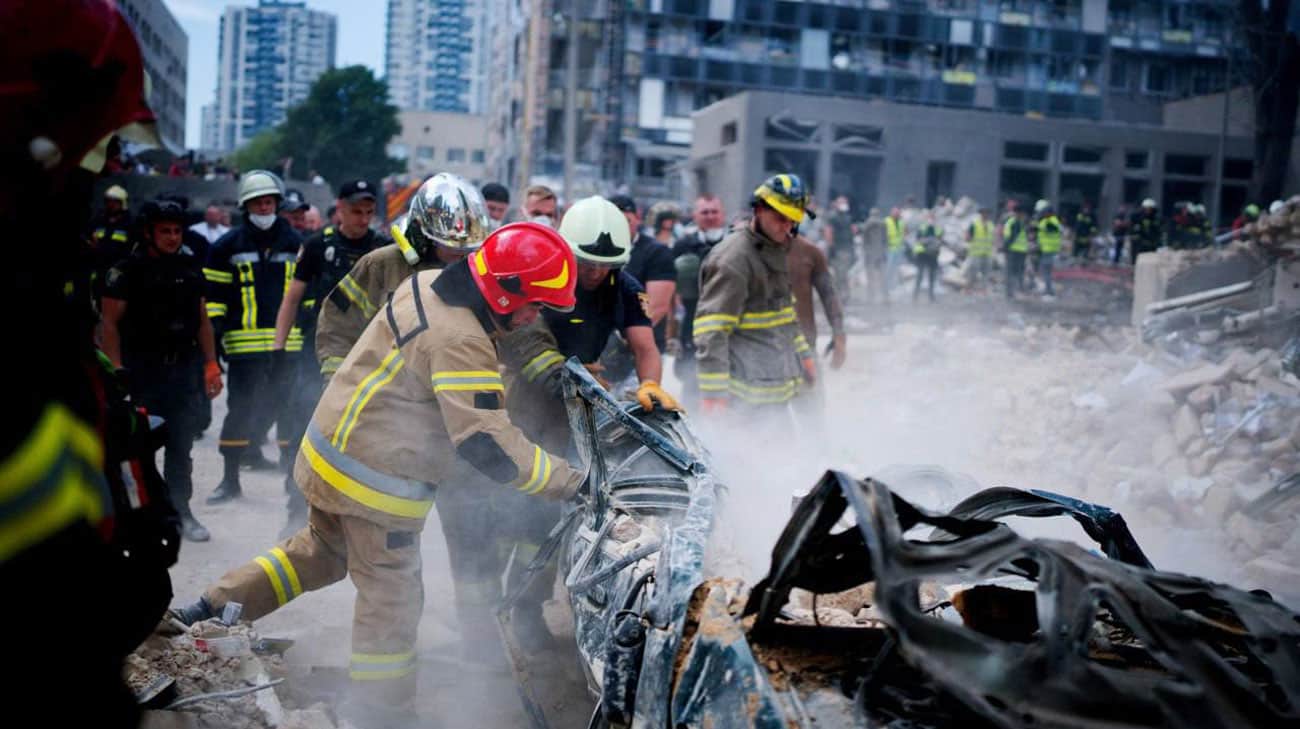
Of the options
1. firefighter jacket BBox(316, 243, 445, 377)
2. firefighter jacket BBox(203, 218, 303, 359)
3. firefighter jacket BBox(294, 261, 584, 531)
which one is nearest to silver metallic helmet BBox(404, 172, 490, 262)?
firefighter jacket BBox(316, 243, 445, 377)

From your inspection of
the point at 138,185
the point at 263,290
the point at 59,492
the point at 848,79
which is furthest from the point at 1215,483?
the point at 848,79

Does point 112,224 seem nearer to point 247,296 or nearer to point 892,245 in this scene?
point 247,296

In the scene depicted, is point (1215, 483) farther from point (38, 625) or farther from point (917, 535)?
point (38, 625)

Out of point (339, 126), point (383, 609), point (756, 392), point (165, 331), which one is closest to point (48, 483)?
point (383, 609)

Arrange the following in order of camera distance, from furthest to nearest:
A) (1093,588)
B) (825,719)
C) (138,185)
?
(138,185), (825,719), (1093,588)

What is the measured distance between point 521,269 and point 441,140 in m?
89.5

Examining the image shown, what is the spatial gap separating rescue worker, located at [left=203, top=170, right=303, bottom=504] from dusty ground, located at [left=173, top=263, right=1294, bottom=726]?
0.44 metres

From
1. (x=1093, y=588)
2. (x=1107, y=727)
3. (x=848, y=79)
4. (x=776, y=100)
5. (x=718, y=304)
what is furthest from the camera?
(x=848, y=79)

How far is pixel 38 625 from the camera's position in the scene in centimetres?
137

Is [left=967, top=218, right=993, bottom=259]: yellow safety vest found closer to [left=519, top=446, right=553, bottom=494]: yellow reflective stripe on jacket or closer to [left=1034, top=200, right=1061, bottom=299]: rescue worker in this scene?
[left=1034, top=200, right=1061, bottom=299]: rescue worker

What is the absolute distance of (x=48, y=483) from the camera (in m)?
1.39

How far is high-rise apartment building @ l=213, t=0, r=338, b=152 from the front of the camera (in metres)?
166

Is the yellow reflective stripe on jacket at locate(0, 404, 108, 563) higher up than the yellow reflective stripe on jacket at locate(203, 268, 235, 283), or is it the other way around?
the yellow reflective stripe on jacket at locate(0, 404, 108, 563)

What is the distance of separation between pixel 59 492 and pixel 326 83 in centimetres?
6748
